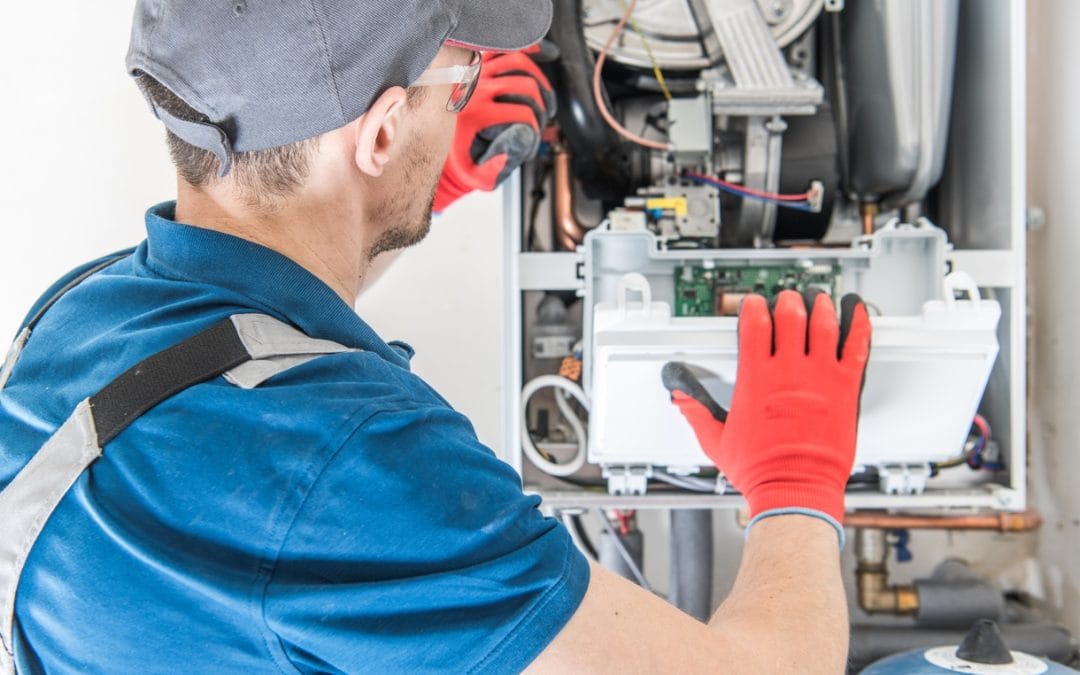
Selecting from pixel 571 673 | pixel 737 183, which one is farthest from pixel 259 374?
pixel 737 183

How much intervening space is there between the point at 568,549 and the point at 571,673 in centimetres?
9

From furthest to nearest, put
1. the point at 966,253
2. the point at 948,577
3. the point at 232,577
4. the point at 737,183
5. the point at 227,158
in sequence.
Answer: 1. the point at 948,577
2. the point at 737,183
3. the point at 966,253
4. the point at 227,158
5. the point at 232,577

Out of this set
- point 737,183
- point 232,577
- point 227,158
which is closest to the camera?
point 232,577

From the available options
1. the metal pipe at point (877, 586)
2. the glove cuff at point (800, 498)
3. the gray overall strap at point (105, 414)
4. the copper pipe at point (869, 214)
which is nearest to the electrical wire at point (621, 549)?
the metal pipe at point (877, 586)

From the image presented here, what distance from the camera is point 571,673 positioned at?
26.7 inches

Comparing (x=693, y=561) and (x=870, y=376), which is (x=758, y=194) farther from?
(x=693, y=561)

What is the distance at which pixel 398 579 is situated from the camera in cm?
65

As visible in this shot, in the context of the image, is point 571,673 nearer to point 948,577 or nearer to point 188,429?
point 188,429

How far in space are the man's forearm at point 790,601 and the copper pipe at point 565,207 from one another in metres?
0.64

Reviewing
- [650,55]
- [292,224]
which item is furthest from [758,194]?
[292,224]

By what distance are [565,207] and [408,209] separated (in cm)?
55

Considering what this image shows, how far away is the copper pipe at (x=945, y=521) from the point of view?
1.52 m

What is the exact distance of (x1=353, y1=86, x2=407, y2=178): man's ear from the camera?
80 cm

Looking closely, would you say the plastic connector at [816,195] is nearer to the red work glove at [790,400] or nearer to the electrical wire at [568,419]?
the red work glove at [790,400]
